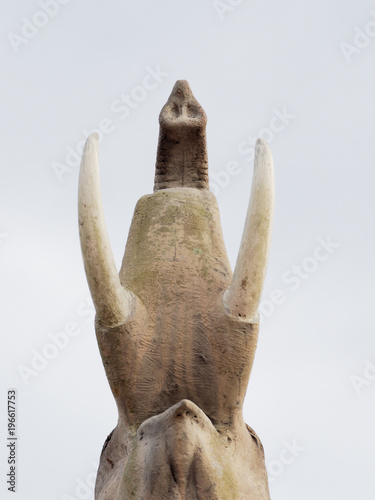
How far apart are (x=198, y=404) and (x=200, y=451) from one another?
493mm

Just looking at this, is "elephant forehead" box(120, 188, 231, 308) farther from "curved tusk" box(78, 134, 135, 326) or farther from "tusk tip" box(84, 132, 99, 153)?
"tusk tip" box(84, 132, 99, 153)

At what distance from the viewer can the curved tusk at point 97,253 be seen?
5984 millimetres

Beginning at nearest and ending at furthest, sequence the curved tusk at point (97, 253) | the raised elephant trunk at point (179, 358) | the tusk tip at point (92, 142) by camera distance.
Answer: the raised elephant trunk at point (179, 358) → the curved tusk at point (97, 253) → the tusk tip at point (92, 142)

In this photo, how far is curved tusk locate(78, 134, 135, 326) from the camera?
5.98 meters

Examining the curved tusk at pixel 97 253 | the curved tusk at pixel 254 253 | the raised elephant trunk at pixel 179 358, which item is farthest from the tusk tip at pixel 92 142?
the curved tusk at pixel 254 253

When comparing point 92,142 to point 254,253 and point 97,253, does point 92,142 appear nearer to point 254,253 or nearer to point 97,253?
point 97,253

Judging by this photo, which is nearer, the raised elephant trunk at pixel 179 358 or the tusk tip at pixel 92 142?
the raised elephant trunk at pixel 179 358

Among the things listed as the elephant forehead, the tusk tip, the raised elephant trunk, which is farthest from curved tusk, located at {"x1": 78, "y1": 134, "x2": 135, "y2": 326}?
the elephant forehead

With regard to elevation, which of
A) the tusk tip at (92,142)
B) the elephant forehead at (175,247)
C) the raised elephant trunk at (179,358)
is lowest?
the raised elephant trunk at (179,358)

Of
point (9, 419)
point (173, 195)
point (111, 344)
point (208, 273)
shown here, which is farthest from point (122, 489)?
point (9, 419)

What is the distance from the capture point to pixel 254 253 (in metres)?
6.00

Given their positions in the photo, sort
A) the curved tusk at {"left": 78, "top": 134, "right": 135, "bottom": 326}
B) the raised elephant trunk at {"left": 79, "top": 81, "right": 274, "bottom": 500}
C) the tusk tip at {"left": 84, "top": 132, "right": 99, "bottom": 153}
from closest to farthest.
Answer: the raised elephant trunk at {"left": 79, "top": 81, "right": 274, "bottom": 500}
the curved tusk at {"left": 78, "top": 134, "right": 135, "bottom": 326}
the tusk tip at {"left": 84, "top": 132, "right": 99, "bottom": 153}

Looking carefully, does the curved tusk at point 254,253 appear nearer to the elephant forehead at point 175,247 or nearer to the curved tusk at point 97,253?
the elephant forehead at point 175,247

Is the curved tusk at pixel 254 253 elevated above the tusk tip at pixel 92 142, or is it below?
below
